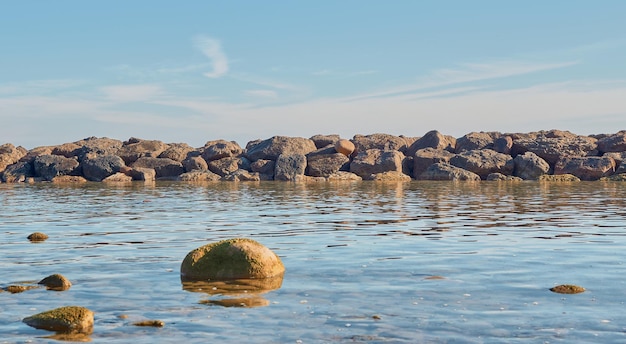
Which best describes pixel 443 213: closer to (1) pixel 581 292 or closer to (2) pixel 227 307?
(1) pixel 581 292

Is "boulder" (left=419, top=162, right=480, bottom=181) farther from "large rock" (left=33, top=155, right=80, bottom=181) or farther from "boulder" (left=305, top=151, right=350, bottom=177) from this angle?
"large rock" (left=33, top=155, right=80, bottom=181)

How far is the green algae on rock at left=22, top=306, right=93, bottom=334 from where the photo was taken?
897 centimetres

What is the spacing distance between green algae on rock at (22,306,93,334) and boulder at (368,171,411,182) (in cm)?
5320

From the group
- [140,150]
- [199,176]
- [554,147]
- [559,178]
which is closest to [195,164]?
[199,176]

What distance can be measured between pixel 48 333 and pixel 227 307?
2.44 metres

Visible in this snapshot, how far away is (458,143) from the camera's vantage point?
70.0 m

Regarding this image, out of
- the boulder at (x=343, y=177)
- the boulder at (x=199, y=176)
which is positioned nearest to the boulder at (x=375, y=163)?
the boulder at (x=343, y=177)

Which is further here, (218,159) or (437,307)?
(218,159)

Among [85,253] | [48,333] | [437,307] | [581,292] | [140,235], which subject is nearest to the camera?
[48,333]

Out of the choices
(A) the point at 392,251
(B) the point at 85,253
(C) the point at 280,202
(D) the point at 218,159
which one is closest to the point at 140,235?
(B) the point at 85,253

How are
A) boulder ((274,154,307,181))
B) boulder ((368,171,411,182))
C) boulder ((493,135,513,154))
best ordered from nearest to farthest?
boulder ((368,171,411,182)) → boulder ((274,154,307,181)) → boulder ((493,135,513,154))

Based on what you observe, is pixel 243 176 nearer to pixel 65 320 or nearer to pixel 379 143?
pixel 379 143

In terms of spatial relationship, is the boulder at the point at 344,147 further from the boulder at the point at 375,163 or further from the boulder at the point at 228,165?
the boulder at the point at 228,165

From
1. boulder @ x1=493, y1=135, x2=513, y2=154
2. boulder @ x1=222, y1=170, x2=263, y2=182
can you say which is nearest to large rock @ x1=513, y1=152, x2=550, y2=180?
boulder @ x1=493, y1=135, x2=513, y2=154
